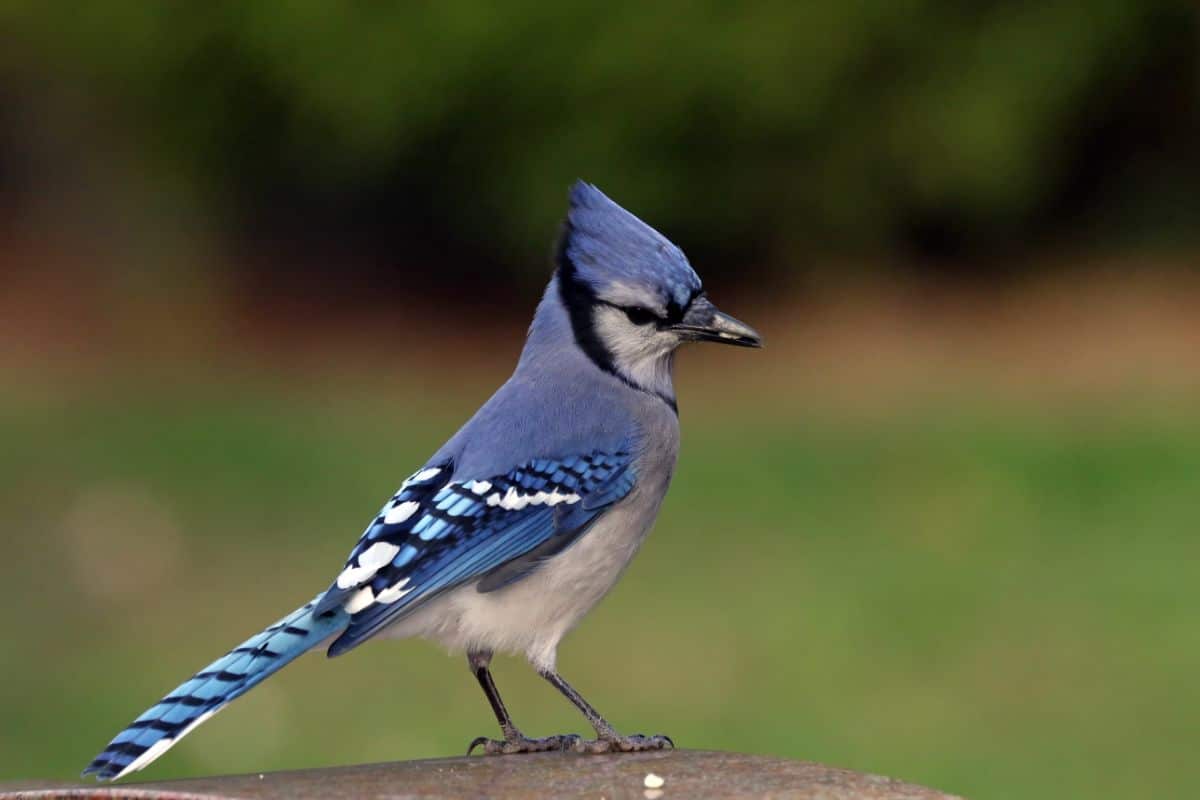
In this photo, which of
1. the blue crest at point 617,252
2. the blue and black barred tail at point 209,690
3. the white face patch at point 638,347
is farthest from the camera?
the white face patch at point 638,347

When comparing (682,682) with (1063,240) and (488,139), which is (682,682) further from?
(1063,240)

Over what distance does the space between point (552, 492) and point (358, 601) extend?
0.34 metres

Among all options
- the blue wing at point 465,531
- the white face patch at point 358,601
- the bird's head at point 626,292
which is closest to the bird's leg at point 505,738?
the blue wing at point 465,531

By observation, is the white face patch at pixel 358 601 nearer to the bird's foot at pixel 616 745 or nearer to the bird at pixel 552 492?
the bird at pixel 552 492

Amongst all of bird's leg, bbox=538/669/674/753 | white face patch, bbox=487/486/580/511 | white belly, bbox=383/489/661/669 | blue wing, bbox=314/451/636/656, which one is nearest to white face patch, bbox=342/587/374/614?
blue wing, bbox=314/451/636/656

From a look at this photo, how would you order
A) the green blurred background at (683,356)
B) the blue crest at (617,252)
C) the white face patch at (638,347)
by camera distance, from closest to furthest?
the blue crest at (617,252) < the white face patch at (638,347) < the green blurred background at (683,356)

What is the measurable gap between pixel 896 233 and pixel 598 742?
20.3 ft

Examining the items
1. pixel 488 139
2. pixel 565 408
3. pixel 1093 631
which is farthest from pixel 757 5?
pixel 565 408

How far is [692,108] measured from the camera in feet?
25.4

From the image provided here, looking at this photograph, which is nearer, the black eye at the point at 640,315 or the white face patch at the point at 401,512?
the white face patch at the point at 401,512

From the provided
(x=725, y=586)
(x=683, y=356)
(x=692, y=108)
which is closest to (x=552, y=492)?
(x=725, y=586)

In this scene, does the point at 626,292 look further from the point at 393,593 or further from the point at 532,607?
the point at 393,593

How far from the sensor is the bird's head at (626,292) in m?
2.71

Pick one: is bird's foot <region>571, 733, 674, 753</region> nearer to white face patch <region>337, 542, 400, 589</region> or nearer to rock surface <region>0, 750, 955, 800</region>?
rock surface <region>0, 750, 955, 800</region>
